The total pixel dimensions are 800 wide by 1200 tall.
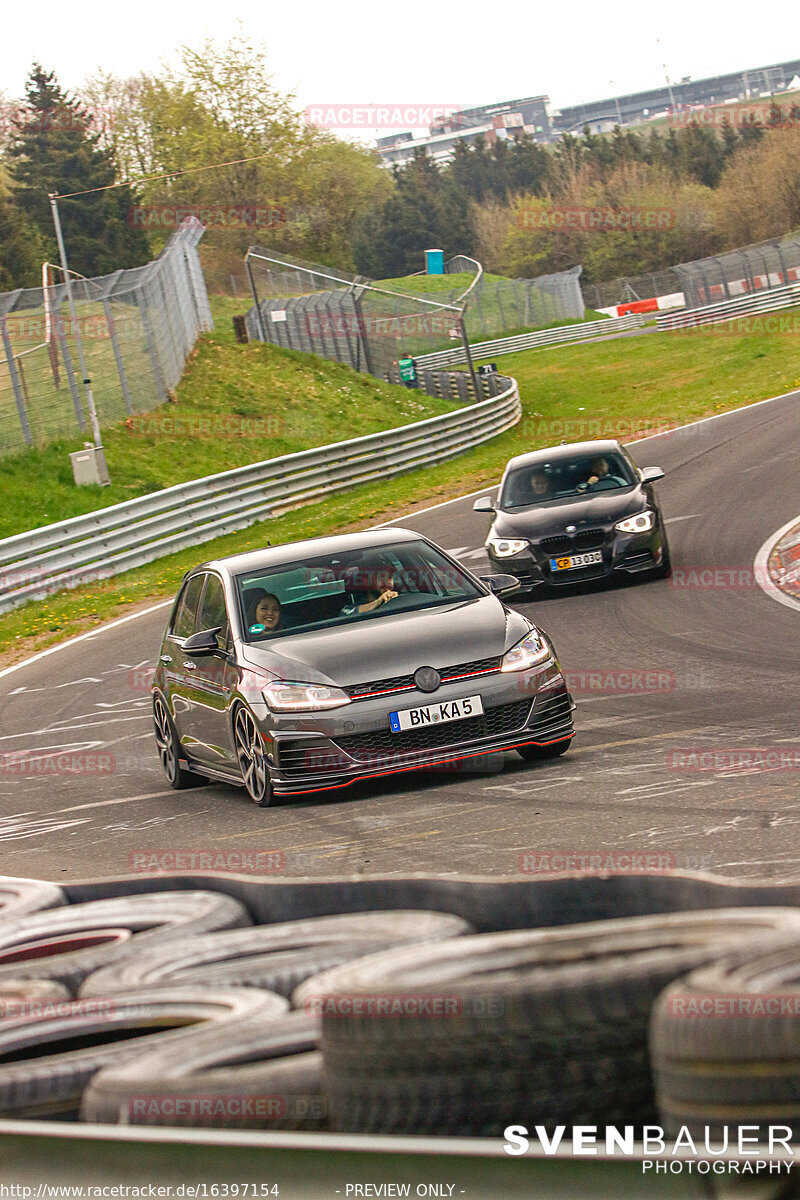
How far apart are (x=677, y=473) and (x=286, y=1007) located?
75.4ft

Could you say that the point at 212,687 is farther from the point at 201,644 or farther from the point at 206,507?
the point at 206,507

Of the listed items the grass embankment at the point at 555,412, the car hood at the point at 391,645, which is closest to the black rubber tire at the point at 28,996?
the car hood at the point at 391,645

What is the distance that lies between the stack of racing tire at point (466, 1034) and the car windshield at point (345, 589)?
4637mm

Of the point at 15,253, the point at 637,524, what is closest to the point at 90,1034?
the point at 637,524

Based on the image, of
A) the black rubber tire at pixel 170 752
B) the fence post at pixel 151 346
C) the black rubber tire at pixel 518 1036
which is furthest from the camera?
the fence post at pixel 151 346

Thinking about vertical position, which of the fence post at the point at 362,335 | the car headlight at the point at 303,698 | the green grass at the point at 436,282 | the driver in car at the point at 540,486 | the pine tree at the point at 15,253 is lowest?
the driver in car at the point at 540,486

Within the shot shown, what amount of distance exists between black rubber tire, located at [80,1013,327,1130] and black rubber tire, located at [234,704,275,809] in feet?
15.0

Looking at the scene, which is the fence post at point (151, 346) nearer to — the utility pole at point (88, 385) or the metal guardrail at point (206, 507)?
the utility pole at point (88, 385)

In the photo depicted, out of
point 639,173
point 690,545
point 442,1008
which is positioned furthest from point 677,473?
point 639,173

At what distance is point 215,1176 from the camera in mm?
2811

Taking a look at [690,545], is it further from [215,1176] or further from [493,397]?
[493,397]

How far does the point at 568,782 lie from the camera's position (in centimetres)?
764

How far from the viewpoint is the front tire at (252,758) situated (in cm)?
809

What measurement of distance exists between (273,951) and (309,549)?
5.02m
